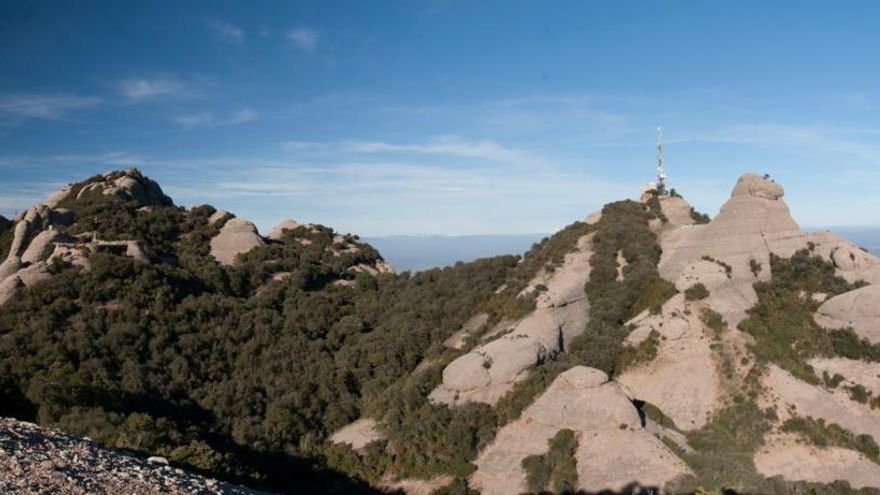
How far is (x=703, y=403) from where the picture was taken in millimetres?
30781

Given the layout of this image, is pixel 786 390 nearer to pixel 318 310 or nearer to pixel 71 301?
pixel 318 310

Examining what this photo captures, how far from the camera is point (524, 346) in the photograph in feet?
114

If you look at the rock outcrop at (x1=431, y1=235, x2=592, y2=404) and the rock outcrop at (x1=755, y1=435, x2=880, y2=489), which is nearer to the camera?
the rock outcrop at (x1=755, y1=435, x2=880, y2=489)

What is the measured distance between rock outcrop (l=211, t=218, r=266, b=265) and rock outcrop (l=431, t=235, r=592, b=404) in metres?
27.8

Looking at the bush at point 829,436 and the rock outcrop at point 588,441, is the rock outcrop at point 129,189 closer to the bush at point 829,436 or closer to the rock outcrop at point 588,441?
the rock outcrop at point 588,441

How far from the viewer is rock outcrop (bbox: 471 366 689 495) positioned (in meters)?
26.0

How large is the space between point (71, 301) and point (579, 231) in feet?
118

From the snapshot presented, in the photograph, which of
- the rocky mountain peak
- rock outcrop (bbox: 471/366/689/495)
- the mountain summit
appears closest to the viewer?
rock outcrop (bbox: 471/366/689/495)

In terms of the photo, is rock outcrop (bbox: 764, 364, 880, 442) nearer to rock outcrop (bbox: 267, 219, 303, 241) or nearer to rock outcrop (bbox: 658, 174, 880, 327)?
rock outcrop (bbox: 658, 174, 880, 327)

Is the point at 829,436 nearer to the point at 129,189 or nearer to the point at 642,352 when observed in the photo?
the point at 642,352

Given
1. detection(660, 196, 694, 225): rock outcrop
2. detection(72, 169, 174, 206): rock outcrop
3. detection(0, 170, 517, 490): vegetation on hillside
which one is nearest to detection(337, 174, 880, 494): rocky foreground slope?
detection(0, 170, 517, 490): vegetation on hillside

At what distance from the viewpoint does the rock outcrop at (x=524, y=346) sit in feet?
111

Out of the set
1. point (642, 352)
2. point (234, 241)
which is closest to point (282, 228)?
point (234, 241)

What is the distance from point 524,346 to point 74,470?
79.8 feet
